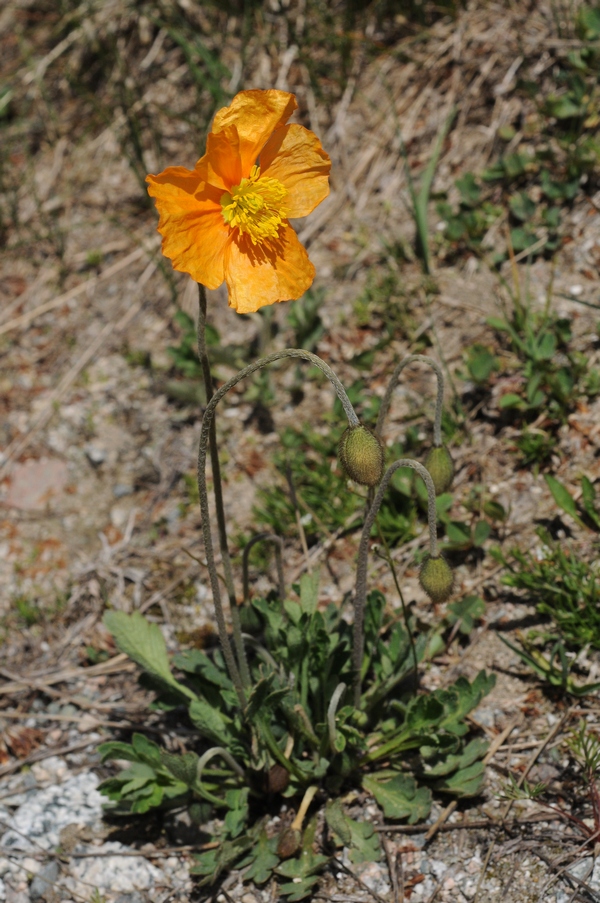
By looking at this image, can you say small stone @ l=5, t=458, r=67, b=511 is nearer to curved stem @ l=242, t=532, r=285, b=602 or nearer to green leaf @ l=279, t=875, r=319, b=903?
curved stem @ l=242, t=532, r=285, b=602

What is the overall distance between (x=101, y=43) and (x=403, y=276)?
3134 millimetres

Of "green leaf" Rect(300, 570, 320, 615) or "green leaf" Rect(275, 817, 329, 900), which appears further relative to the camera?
"green leaf" Rect(300, 570, 320, 615)

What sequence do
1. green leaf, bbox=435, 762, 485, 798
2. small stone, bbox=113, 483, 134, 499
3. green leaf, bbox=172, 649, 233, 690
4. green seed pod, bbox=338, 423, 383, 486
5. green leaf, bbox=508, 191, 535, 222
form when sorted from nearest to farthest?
green seed pod, bbox=338, 423, 383, 486 < green leaf, bbox=435, 762, 485, 798 < green leaf, bbox=172, 649, 233, 690 < green leaf, bbox=508, 191, 535, 222 < small stone, bbox=113, 483, 134, 499

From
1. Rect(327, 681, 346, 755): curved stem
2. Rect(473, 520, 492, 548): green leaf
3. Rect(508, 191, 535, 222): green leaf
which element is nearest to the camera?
Rect(327, 681, 346, 755): curved stem

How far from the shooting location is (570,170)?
4453 mm

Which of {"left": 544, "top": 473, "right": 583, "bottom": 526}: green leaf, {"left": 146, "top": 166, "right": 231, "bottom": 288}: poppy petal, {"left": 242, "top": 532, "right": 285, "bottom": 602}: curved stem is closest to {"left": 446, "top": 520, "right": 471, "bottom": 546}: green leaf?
{"left": 544, "top": 473, "right": 583, "bottom": 526}: green leaf

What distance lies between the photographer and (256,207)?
2557 millimetres

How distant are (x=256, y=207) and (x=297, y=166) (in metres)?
0.20

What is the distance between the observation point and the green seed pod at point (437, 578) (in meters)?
2.60

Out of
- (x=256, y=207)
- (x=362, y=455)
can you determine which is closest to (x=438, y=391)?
(x=362, y=455)

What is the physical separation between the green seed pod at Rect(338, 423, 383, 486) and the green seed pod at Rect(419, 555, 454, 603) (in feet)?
1.19

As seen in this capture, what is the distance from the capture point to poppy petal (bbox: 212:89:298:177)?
2.45m

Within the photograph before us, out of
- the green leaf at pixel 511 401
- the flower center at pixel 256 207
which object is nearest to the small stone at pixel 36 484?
the green leaf at pixel 511 401

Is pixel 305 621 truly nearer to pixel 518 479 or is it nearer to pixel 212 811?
pixel 212 811
